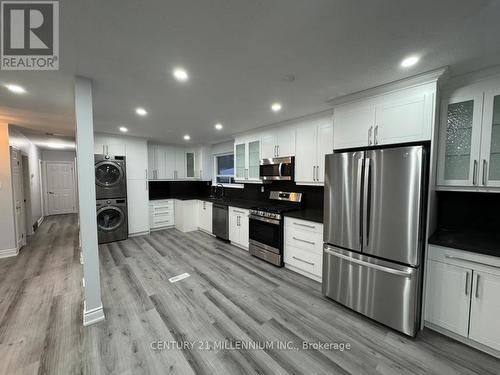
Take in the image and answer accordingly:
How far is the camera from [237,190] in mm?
5445

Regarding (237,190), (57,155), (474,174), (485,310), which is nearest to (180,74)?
(474,174)

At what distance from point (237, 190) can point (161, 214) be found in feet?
7.40

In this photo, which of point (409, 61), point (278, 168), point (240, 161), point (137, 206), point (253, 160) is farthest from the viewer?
point (137, 206)

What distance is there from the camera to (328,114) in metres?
3.10

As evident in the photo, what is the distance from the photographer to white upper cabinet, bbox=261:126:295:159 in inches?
144

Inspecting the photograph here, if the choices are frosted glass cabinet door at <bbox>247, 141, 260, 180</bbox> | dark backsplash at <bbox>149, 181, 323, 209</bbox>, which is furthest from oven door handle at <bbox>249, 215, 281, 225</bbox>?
frosted glass cabinet door at <bbox>247, 141, 260, 180</bbox>

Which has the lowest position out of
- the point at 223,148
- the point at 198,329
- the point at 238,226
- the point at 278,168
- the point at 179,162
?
the point at 198,329

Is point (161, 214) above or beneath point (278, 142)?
beneath

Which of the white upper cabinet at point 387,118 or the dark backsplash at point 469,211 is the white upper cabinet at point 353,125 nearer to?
the white upper cabinet at point 387,118

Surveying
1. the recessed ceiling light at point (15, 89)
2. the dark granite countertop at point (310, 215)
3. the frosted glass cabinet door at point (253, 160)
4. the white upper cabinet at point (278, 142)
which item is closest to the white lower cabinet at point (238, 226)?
the frosted glass cabinet door at point (253, 160)

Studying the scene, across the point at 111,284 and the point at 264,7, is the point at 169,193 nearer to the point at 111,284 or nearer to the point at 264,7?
the point at 111,284

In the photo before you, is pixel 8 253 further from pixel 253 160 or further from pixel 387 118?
pixel 387 118

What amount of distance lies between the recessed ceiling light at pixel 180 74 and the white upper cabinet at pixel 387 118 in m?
1.85

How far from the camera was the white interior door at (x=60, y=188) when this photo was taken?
7703mm
